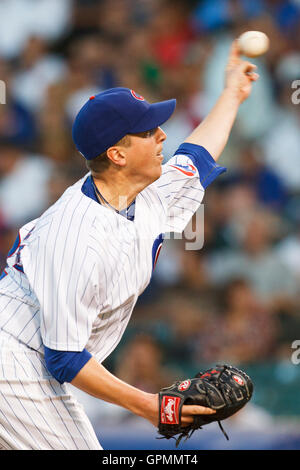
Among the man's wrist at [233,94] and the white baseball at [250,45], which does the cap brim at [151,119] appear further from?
the white baseball at [250,45]

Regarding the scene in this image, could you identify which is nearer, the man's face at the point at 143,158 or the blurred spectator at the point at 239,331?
the man's face at the point at 143,158

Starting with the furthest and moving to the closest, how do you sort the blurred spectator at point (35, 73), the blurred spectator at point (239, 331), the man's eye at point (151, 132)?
the blurred spectator at point (35, 73) → the blurred spectator at point (239, 331) → the man's eye at point (151, 132)

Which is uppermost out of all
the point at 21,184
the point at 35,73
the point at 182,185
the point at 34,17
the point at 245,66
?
the point at 245,66

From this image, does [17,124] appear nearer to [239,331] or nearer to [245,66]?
[239,331]

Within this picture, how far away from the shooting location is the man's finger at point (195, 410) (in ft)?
8.15

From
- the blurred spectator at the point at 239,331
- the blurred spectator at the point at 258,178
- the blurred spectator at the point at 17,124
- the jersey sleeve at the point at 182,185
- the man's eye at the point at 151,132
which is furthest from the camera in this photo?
the blurred spectator at the point at 17,124

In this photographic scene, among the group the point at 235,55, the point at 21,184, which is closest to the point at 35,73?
the point at 21,184

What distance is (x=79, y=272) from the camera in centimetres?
243

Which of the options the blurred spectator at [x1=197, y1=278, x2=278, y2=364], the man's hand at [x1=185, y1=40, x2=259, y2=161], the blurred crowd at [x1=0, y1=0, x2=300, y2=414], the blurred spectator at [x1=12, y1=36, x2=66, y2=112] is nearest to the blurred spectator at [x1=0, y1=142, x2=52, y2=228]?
the blurred crowd at [x1=0, y1=0, x2=300, y2=414]

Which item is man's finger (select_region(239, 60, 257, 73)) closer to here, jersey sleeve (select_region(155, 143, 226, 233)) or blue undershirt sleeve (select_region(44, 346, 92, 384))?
jersey sleeve (select_region(155, 143, 226, 233))

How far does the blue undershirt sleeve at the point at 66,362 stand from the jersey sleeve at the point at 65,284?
0.9 inches

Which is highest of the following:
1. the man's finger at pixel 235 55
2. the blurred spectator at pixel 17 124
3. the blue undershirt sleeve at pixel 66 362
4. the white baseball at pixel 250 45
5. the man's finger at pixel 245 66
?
the white baseball at pixel 250 45

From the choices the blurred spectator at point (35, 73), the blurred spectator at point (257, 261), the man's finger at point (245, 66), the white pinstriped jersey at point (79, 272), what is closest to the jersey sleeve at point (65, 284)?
the white pinstriped jersey at point (79, 272)

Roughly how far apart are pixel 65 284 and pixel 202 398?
61cm
